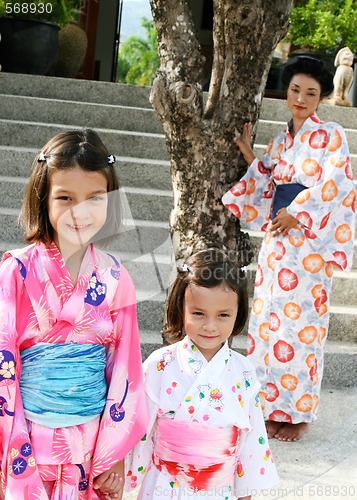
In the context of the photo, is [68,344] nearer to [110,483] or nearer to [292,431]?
[110,483]

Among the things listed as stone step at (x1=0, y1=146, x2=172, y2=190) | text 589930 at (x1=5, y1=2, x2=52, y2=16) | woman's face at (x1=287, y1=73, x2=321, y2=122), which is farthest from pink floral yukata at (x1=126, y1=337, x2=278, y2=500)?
text 589930 at (x1=5, y1=2, x2=52, y2=16)

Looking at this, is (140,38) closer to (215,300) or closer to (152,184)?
(152,184)

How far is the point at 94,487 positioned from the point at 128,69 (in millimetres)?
9716

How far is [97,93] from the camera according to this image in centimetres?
616

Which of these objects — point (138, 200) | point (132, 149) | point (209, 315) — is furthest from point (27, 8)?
point (209, 315)

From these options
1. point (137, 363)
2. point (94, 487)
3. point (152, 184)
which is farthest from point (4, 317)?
point (152, 184)

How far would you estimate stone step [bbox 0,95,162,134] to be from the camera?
5684 mm

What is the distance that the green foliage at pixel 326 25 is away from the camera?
22.9ft

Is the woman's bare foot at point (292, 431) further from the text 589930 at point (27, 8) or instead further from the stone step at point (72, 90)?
the text 589930 at point (27, 8)

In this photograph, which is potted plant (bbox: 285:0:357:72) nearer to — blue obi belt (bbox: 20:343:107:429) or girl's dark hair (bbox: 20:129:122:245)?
girl's dark hair (bbox: 20:129:122:245)

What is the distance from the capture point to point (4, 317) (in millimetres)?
1637

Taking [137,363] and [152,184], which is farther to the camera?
[152,184]

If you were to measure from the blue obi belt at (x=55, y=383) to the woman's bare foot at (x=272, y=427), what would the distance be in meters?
1.67

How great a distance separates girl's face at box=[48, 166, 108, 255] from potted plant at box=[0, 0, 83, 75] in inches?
212
